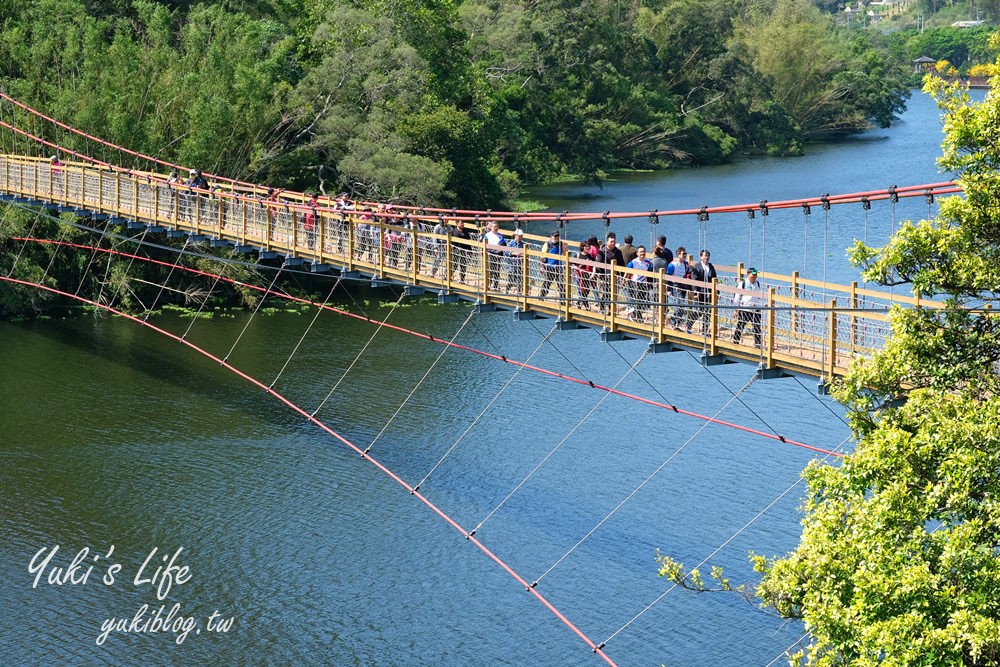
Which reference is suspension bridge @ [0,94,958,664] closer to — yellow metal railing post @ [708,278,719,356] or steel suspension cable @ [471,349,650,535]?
yellow metal railing post @ [708,278,719,356]

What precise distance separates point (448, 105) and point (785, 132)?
33432 mm

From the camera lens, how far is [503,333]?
118 feet

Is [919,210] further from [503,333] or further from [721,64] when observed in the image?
[721,64]

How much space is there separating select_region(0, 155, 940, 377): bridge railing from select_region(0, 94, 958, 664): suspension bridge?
3cm

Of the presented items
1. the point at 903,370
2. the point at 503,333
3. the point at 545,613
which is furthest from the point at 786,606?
the point at 503,333

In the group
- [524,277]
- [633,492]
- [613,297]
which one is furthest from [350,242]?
[613,297]

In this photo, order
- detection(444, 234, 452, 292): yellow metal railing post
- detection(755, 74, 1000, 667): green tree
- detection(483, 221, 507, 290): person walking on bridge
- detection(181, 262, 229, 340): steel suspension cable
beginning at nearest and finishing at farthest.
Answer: detection(755, 74, 1000, 667): green tree → detection(483, 221, 507, 290): person walking on bridge → detection(444, 234, 452, 292): yellow metal railing post → detection(181, 262, 229, 340): steel suspension cable

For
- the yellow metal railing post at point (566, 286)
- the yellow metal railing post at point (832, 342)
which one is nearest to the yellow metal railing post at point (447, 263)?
the yellow metal railing post at point (566, 286)

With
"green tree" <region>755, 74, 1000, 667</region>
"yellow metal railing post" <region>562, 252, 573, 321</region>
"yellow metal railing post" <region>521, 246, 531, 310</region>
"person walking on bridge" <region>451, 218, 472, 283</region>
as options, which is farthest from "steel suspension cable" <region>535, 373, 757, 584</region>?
"green tree" <region>755, 74, 1000, 667</region>

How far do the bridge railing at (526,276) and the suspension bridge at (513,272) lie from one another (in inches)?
1.0

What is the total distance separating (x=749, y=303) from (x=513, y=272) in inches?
168

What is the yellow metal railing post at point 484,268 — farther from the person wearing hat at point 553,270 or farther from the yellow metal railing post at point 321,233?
the yellow metal railing post at point 321,233

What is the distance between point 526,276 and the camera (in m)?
22.0

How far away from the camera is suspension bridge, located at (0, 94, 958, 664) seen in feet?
60.2
